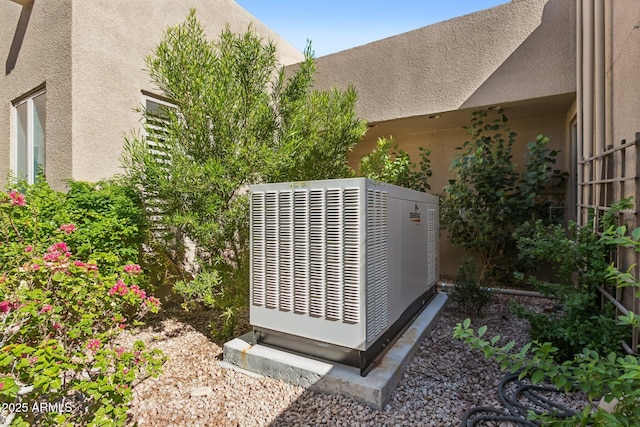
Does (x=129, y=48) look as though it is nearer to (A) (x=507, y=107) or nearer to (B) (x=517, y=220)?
(A) (x=507, y=107)

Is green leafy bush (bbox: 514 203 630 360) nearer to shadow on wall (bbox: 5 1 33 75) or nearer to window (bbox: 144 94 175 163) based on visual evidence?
window (bbox: 144 94 175 163)

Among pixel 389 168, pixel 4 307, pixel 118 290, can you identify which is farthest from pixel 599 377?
pixel 389 168

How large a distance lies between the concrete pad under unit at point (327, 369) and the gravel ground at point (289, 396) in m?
0.06

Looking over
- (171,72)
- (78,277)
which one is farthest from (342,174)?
(78,277)

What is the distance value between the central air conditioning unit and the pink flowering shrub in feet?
3.33

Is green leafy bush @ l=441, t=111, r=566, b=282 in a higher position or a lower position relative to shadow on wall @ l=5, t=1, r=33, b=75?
lower

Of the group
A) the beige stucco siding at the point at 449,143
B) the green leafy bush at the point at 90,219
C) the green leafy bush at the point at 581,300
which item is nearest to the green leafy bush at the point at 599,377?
the green leafy bush at the point at 581,300

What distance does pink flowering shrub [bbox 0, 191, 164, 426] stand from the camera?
1.63 m

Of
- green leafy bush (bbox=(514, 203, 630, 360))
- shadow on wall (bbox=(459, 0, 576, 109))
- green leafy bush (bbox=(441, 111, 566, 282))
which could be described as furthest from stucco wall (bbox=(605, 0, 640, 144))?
green leafy bush (bbox=(441, 111, 566, 282))

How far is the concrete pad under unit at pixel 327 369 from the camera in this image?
2.49m

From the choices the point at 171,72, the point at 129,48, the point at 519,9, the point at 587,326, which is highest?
the point at 519,9

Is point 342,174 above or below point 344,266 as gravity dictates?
above

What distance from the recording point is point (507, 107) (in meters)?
5.48

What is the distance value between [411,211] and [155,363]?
276 centimetres
